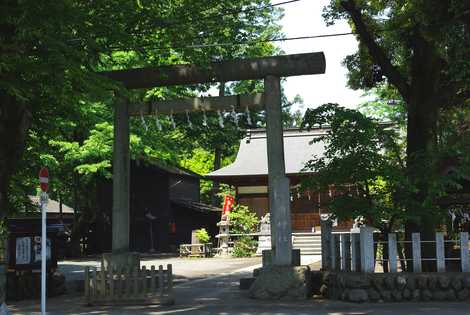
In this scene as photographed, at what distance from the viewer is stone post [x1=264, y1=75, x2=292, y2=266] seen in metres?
12.8

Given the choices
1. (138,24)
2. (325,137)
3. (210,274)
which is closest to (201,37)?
(138,24)

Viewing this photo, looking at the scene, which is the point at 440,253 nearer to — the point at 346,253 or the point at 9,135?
the point at 346,253

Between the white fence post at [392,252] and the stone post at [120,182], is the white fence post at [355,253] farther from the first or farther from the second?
the stone post at [120,182]

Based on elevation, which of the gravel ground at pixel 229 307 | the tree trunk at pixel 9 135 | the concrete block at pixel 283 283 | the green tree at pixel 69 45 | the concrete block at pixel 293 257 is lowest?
the gravel ground at pixel 229 307

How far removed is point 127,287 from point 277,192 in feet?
13.0

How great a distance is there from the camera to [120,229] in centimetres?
1394

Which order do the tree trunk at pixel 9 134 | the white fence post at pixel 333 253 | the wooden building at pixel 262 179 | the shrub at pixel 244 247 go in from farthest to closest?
the wooden building at pixel 262 179
the shrub at pixel 244 247
the white fence post at pixel 333 253
the tree trunk at pixel 9 134

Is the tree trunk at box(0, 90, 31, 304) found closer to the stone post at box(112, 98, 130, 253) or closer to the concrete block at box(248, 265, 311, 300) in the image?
the stone post at box(112, 98, 130, 253)

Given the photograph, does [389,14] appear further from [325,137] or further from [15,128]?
[15,128]

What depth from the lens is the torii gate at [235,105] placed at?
42.1 feet

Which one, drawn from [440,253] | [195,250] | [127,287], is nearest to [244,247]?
[195,250]

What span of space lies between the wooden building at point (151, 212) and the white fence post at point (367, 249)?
26096 mm

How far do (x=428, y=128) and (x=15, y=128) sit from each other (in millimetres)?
9994

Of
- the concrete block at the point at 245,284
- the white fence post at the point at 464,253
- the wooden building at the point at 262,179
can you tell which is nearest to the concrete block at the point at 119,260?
the concrete block at the point at 245,284
